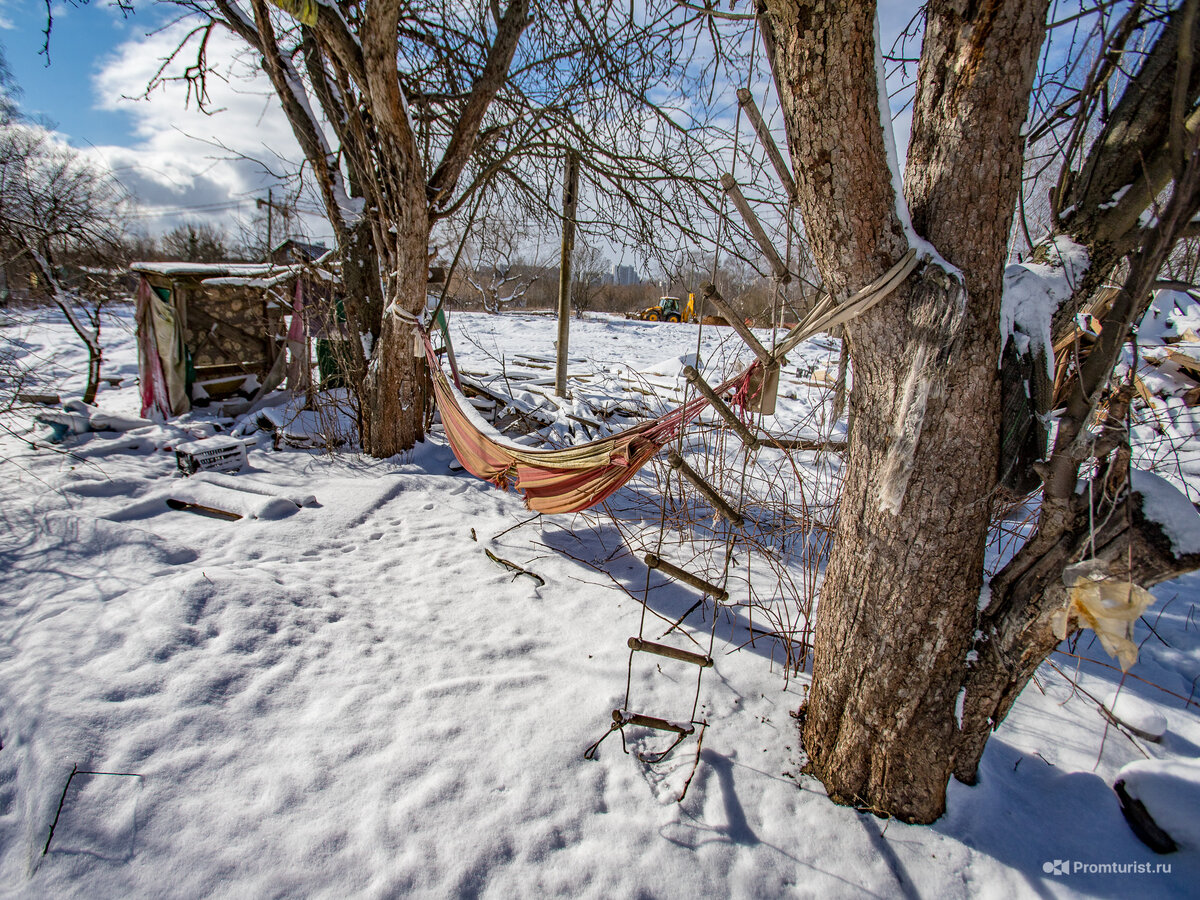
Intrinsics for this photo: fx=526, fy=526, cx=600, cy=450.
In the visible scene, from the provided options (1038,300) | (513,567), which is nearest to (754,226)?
(1038,300)

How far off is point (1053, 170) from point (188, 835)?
9.64ft

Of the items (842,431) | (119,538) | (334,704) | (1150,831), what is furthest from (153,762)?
(842,431)

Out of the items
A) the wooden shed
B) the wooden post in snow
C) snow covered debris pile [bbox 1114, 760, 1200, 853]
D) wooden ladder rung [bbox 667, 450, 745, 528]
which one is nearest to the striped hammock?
wooden ladder rung [bbox 667, 450, 745, 528]

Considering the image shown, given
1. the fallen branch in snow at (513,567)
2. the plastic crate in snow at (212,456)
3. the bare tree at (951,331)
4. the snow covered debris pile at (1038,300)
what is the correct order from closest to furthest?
the bare tree at (951,331) → the snow covered debris pile at (1038,300) → the fallen branch in snow at (513,567) → the plastic crate in snow at (212,456)

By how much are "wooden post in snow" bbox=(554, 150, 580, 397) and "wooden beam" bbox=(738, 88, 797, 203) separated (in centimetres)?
266

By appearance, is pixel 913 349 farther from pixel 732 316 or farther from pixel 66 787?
pixel 66 787

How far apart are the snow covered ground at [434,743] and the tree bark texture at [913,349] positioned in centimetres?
26

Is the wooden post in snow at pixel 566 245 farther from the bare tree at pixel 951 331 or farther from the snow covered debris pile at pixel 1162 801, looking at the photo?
the snow covered debris pile at pixel 1162 801

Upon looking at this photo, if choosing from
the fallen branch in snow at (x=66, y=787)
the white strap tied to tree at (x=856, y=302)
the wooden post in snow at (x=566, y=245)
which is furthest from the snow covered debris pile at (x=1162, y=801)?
the wooden post in snow at (x=566, y=245)

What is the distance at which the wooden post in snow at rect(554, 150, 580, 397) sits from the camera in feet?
14.0

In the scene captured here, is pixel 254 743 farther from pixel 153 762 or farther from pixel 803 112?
pixel 803 112

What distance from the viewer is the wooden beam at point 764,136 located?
120 cm

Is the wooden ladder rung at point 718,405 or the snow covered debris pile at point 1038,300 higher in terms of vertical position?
the snow covered debris pile at point 1038,300

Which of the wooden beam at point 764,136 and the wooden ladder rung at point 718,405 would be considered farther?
the wooden ladder rung at point 718,405
